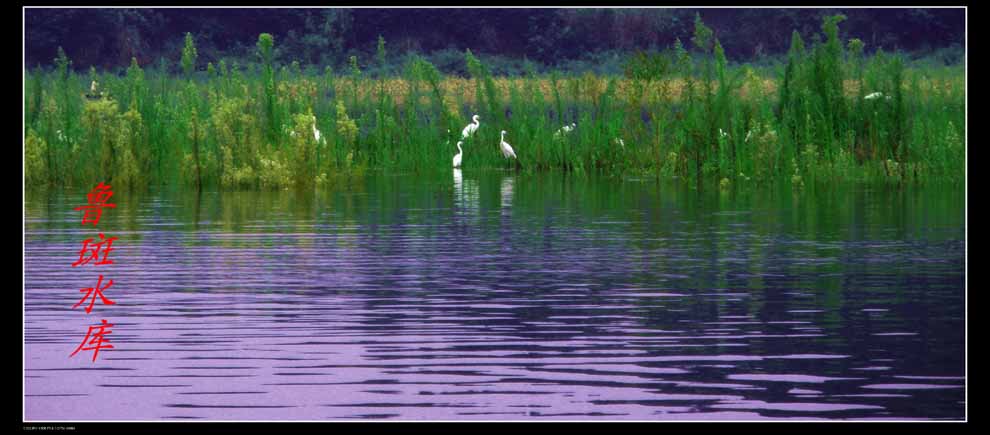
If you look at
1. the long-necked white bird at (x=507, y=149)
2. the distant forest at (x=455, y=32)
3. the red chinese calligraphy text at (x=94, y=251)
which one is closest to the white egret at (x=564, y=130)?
the long-necked white bird at (x=507, y=149)

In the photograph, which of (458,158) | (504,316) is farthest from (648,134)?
(504,316)

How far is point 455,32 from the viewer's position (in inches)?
2510

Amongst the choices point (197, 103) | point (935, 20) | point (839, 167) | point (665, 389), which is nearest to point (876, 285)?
point (665, 389)

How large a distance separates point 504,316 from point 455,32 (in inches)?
2118

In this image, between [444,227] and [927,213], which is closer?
[444,227]

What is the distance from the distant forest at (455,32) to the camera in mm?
58406

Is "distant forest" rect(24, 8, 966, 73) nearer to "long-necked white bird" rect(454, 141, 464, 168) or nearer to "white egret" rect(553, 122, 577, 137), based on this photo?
"long-necked white bird" rect(454, 141, 464, 168)

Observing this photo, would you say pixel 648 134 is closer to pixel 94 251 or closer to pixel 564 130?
pixel 564 130

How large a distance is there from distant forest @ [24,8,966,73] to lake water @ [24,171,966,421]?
40.6 m

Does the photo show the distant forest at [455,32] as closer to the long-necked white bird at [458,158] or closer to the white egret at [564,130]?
the long-necked white bird at [458,158]

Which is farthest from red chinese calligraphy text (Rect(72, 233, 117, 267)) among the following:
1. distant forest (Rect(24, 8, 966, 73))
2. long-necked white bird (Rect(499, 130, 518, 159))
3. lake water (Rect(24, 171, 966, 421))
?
distant forest (Rect(24, 8, 966, 73))

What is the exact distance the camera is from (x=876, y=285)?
12.0 metres

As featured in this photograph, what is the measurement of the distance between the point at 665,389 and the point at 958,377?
1.63 meters
